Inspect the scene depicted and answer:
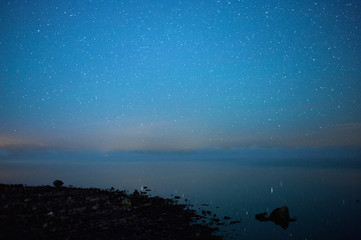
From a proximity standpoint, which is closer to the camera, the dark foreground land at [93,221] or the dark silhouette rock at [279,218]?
the dark foreground land at [93,221]

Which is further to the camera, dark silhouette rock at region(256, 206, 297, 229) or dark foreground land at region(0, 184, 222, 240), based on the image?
dark silhouette rock at region(256, 206, 297, 229)

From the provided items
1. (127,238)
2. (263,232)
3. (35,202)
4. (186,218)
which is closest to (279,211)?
(263,232)

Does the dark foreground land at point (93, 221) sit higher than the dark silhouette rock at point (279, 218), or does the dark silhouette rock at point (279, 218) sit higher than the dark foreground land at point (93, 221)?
the dark foreground land at point (93, 221)

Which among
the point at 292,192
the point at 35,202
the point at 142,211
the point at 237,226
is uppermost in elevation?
the point at 35,202

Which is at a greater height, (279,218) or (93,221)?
(93,221)

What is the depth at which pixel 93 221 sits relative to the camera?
1623cm

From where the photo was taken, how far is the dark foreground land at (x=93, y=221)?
13586 mm

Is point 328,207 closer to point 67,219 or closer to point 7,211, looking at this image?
point 67,219

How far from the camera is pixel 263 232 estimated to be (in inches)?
803

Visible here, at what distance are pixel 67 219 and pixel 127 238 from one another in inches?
194

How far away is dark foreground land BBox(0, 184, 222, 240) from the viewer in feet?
44.6

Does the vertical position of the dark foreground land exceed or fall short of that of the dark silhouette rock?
it exceeds it

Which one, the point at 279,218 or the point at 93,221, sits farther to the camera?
the point at 279,218

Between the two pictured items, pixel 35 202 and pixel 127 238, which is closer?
pixel 127 238
